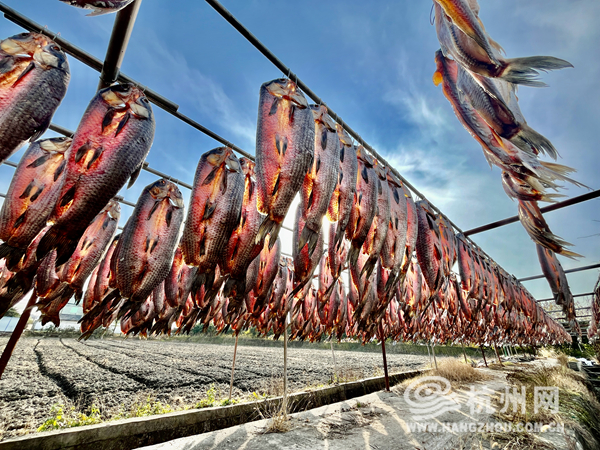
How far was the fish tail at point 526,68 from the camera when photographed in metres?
1.35

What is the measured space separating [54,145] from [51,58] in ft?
2.18

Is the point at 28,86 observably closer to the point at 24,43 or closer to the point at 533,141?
the point at 24,43

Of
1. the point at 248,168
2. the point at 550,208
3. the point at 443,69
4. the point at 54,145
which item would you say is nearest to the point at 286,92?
the point at 248,168

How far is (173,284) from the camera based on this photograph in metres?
2.34

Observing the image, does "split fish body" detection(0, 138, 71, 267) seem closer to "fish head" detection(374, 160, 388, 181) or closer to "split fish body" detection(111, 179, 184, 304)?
"split fish body" detection(111, 179, 184, 304)

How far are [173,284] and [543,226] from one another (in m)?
4.00

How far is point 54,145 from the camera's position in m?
1.82

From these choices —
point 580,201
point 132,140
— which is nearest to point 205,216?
point 132,140

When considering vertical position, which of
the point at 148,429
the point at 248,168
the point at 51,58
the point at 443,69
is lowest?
the point at 148,429

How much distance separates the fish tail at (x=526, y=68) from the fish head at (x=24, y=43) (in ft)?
8.09

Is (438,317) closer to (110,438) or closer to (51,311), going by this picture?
(110,438)

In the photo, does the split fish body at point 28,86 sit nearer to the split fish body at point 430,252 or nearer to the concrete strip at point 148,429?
the split fish body at point 430,252

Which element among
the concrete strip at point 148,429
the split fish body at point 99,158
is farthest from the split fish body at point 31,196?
the concrete strip at point 148,429

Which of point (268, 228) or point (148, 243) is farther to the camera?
point (148, 243)
